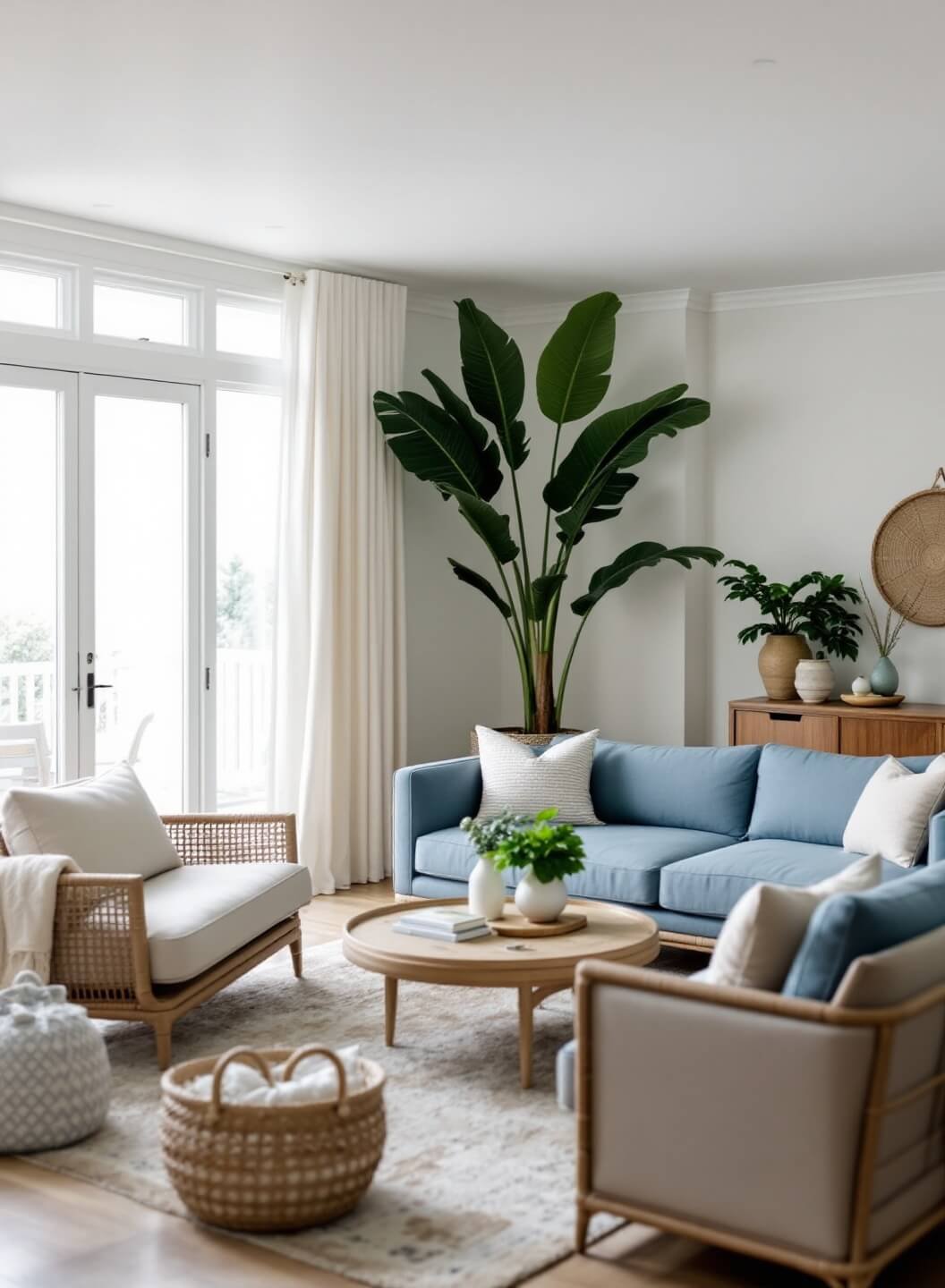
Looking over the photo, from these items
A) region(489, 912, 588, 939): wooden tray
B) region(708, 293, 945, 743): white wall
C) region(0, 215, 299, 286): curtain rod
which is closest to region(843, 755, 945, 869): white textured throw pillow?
region(489, 912, 588, 939): wooden tray

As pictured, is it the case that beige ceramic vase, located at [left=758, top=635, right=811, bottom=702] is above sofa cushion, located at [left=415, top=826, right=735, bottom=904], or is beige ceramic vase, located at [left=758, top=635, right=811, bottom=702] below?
above

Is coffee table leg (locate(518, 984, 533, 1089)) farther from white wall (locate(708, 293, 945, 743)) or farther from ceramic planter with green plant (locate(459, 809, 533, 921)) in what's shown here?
white wall (locate(708, 293, 945, 743))

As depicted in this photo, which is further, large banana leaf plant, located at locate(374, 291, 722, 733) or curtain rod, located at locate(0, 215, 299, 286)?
large banana leaf plant, located at locate(374, 291, 722, 733)

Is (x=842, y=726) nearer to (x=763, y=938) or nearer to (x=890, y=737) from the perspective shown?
(x=890, y=737)

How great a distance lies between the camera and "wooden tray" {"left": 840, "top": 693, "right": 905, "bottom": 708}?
6566mm

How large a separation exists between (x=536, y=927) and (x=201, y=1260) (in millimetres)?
1568

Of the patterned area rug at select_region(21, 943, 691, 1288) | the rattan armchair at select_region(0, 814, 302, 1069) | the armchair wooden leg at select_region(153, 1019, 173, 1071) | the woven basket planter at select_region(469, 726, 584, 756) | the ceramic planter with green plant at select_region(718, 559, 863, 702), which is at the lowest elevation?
the patterned area rug at select_region(21, 943, 691, 1288)

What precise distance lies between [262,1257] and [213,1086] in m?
0.36

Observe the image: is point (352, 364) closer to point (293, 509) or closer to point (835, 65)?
point (293, 509)

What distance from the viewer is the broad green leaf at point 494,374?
6.64m

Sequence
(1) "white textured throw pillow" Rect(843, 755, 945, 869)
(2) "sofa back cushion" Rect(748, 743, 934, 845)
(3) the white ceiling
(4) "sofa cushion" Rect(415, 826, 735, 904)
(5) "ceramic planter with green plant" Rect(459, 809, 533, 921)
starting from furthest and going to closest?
(2) "sofa back cushion" Rect(748, 743, 934, 845), (4) "sofa cushion" Rect(415, 826, 735, 904), (1) "white textured throw pillow" Rect(843, 755, 945, 869), (5) "ceramic planter with green plant" Rect(459, 809, 533, 921), (3) the white ceiling

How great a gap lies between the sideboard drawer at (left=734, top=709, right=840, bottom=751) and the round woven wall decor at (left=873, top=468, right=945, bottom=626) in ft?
2.28

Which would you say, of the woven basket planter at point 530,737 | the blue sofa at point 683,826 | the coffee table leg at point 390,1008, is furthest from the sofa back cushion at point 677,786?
the coffee table leg at point 390,1008

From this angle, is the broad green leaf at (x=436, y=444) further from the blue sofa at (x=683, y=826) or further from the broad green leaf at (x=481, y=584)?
the blue sofa at (x=683, y=826)
